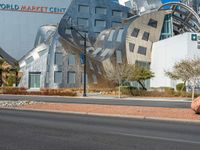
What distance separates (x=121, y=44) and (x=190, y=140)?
54609mm

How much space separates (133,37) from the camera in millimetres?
65938

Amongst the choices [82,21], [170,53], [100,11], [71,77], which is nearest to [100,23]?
[100,11]

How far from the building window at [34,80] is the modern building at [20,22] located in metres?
29.9

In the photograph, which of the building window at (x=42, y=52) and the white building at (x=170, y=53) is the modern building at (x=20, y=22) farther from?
the white building at (x=170, y=53)

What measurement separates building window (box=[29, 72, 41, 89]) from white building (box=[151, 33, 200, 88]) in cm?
2102

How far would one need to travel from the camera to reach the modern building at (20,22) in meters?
102

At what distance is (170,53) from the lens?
61.6 m

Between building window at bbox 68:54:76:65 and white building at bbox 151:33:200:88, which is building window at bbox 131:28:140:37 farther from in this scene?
building window at bbox 68:54:76:65

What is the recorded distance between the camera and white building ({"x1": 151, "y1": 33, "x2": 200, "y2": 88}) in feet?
189

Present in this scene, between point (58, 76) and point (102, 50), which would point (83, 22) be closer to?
point (102, 50)

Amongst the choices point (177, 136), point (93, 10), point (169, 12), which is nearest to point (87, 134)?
point (177, 136)

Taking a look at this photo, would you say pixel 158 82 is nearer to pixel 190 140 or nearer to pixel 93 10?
pixel 93 10

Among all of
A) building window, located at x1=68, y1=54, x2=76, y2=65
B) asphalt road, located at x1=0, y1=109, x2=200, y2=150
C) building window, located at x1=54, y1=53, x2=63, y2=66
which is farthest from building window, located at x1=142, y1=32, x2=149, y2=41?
asphalt road, located at x1=0, y1=109, x2=200, y2=150

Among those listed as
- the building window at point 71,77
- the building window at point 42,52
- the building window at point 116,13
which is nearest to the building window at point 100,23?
the building window at point 116,13
